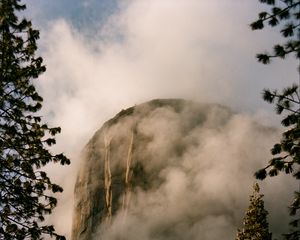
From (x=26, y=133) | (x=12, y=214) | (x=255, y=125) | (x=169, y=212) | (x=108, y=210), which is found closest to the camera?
(x=12, y=214)

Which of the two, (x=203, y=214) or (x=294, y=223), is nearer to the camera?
(x=294, y=223)

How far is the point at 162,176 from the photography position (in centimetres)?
10456

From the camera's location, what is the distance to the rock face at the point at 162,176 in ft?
325

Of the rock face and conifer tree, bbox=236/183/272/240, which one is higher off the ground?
the rock face

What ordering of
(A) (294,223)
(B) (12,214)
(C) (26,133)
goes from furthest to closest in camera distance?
(C) (26,133), (B) (12,214), (A) (294,223)

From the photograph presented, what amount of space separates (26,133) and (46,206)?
2989 millimetres

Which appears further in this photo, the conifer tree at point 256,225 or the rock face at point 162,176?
the rock face at point 162,176

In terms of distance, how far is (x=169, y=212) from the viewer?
105 meters

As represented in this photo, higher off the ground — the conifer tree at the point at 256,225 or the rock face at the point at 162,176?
the rock face at the point at 162,176

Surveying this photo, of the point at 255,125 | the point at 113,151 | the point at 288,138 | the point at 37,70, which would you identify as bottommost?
the point at 288,138

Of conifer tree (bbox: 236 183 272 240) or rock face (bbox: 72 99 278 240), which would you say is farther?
rock face (bbox: 72 99 278 240)

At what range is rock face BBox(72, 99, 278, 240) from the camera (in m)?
99.0

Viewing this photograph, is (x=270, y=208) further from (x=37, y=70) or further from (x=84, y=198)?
(x=37, y=70)

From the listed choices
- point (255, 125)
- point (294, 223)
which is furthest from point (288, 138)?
point (255, 125)
